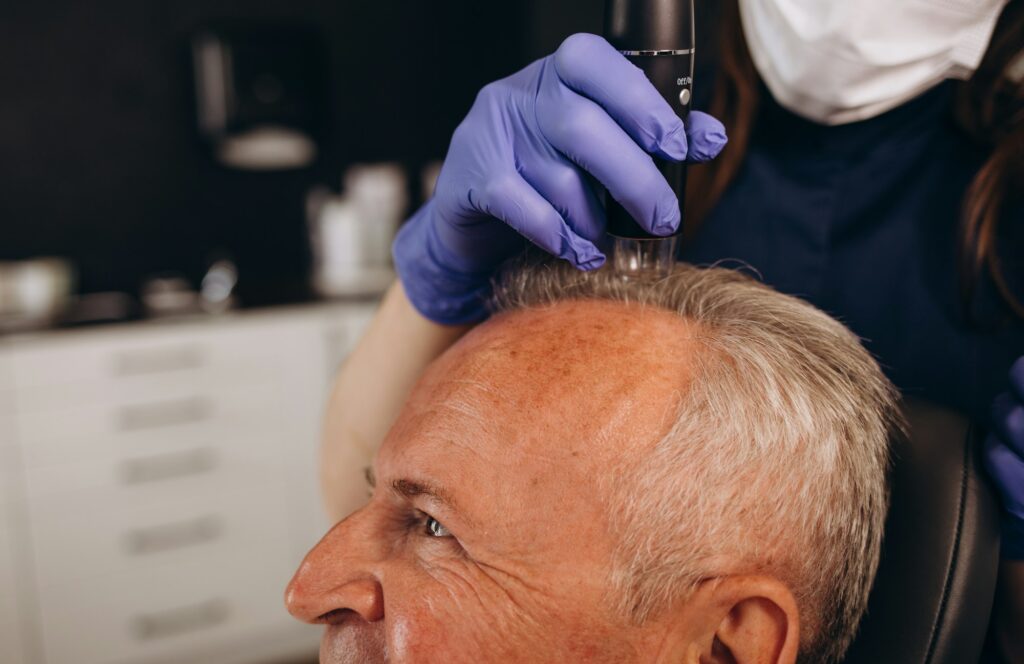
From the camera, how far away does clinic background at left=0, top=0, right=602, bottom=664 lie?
251cm

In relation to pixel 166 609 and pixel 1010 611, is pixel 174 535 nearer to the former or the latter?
pixel 166 609

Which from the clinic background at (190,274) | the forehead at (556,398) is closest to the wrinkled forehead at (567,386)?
the forehead at (556,398)

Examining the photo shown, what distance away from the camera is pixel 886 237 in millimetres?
1066

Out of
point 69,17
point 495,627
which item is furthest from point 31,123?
point 495,627

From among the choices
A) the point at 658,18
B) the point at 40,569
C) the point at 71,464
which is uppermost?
the point at 658,18

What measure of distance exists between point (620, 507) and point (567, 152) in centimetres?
34

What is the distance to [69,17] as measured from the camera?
300cm

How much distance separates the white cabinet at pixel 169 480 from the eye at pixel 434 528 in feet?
6.64

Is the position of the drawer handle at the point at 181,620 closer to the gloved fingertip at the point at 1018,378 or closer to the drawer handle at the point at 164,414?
the drawer handle at the point at 164,414

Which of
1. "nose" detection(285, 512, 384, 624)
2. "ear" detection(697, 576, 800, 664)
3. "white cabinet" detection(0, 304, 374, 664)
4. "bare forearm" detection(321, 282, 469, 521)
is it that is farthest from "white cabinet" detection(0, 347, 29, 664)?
"ear" detection(697, 576, 800, 664)

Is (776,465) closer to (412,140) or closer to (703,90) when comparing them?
(703,90)

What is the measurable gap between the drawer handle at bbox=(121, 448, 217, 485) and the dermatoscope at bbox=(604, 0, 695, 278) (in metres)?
2.27

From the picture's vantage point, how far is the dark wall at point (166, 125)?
2.99 metres

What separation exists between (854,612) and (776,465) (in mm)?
200
